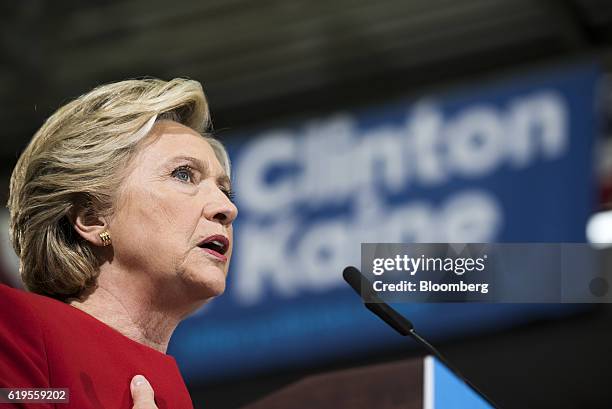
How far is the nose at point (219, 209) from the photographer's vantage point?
1812 millimetres

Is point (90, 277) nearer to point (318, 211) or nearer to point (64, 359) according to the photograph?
point (64, 359)

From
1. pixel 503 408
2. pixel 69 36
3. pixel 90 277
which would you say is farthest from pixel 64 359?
pixel 69 36

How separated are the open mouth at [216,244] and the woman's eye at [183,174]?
0.11m

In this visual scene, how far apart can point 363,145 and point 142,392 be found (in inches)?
119

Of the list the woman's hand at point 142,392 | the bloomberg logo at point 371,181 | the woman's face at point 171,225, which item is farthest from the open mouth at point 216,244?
the bloomberg logo at point 371,181

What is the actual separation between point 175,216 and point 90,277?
159 mm

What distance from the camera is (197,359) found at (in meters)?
3.39

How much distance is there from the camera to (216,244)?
5.97 feet

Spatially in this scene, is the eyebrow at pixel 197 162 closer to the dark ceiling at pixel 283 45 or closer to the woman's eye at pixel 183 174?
the woman's eye at pixel 183 174

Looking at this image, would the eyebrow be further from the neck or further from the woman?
the neck

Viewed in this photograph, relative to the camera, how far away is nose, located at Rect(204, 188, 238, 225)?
5.95ft

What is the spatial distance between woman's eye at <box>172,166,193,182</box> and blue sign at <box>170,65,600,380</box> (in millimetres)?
1329

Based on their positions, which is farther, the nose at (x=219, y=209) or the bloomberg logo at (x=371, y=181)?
the bloomberg logo at (x=371, y=181)

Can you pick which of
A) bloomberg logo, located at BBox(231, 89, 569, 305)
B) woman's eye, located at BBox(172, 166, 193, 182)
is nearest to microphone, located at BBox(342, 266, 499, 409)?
woman's eye, located at BBox(172, 166, 193, 182)
